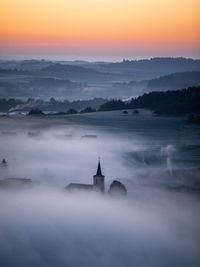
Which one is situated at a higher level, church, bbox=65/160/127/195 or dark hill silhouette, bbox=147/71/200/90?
dark hill silhouette, bbox=147/71/200/90

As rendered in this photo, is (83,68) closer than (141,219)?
No

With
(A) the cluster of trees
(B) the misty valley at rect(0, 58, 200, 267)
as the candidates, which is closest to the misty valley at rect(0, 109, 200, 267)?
(B) the misty valley at rect(0, 58, 200, 267)

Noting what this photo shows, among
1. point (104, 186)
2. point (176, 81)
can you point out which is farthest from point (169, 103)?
point (176, 81)

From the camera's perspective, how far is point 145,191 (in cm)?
3384

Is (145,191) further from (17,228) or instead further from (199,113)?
(199,113)

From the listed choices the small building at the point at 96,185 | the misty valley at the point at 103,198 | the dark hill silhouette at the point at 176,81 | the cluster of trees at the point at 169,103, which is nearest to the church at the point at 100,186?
the small building at the point at 96,185

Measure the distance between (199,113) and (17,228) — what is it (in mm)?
23434

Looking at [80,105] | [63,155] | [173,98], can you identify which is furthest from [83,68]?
[63,155]

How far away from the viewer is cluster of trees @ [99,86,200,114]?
190 ft

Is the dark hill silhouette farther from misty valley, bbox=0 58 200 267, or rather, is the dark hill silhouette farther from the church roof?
the church roof

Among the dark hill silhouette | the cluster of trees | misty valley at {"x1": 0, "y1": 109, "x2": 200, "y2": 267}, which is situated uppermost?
the dark hill silhouette

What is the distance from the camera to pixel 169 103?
61188 mm

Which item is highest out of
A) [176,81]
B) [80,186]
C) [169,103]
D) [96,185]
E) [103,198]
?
[176,81]

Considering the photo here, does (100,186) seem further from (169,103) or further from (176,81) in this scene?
(176,81)
